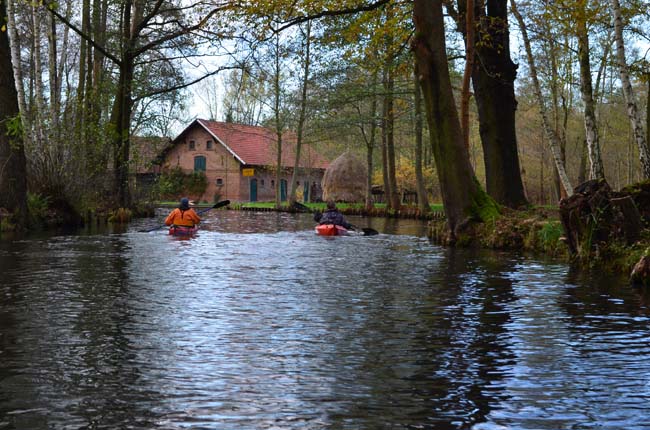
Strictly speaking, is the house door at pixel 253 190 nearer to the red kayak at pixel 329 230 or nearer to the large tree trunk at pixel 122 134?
the large tree trunk at pixel 122 134

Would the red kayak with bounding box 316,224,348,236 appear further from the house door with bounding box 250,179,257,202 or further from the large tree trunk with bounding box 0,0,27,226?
the house door with bounding box 250,179,257,202

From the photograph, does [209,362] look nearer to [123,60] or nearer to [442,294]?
[442,294]

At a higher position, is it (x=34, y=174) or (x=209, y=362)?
(x=34, y=174)

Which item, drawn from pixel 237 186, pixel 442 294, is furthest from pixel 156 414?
pixel 237 186

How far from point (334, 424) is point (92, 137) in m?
23.1

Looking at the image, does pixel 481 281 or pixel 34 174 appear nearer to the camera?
pixel 481 281

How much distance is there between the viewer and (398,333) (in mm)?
7500

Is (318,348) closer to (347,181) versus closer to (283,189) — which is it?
(347,181)

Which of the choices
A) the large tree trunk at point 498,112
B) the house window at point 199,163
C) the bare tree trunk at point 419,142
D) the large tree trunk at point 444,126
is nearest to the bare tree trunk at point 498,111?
the large tree trunk at point 498,112

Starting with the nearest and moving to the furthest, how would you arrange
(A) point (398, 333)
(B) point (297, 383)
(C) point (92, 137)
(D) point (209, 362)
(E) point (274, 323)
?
1. (B) point (297, 383)
2. (D) point (209, 362)
3. (A) point (398, 333)
4. (E) point (274, 323)
5. (C) point (92, 137)

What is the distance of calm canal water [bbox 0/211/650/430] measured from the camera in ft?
15.9

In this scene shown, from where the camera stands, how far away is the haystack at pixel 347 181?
55438 millimetres

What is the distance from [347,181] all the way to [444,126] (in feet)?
124

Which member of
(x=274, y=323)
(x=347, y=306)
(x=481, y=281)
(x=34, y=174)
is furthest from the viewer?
(x=34, y=174)
